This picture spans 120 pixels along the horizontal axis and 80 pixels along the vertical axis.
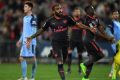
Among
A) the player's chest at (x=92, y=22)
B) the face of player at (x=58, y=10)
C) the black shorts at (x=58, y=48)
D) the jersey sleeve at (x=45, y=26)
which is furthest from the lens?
the player's chest at (x=92, y=22)

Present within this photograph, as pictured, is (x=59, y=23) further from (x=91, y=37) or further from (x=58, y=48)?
(x=91, y=37)

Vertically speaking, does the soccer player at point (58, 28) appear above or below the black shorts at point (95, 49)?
above

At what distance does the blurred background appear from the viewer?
105 ft

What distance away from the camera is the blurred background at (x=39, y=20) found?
3186cm

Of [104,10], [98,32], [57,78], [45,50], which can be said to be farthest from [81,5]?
[98,32]

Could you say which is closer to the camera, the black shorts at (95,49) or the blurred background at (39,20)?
the black shorts at (95,49)

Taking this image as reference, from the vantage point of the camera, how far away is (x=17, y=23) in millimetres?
34219

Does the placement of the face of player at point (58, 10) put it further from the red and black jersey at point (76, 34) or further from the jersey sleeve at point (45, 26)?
the red and black jersey at point (76, 34)

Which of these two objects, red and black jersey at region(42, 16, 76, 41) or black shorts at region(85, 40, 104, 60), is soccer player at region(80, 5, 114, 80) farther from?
red and black jersey at region(42, 16, 76, 41)

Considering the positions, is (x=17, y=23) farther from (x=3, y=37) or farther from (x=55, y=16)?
(x=55, y=16)

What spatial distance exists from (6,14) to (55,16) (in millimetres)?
17737

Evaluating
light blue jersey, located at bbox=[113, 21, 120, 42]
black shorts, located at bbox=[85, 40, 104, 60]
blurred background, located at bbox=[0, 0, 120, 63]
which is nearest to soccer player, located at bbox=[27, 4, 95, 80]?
black shorts, located at bbox=[85, 40, 104, 60]

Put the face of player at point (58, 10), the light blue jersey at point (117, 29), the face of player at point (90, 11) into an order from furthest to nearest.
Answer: the light blue jersey at point (117, 29) < the face of player at point (90, 11) < the face of player at point (58, 10)

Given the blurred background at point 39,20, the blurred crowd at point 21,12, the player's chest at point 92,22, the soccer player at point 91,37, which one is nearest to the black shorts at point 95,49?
the soccer player at point 91,37
